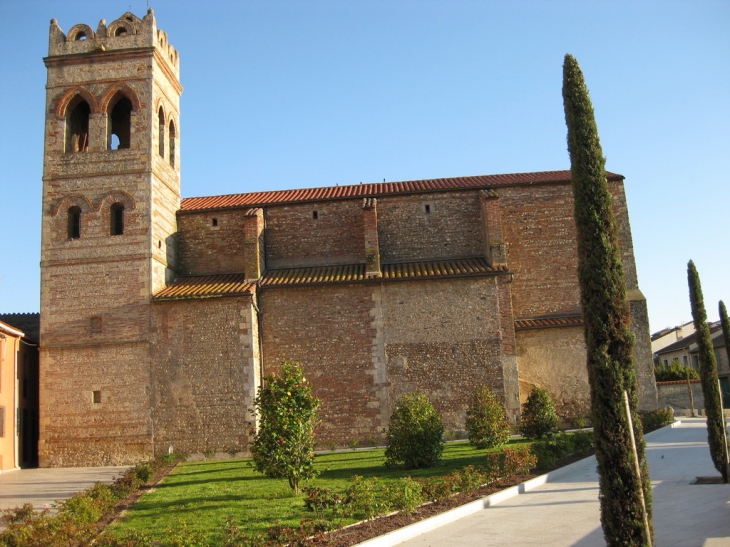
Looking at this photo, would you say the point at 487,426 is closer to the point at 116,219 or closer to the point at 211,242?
the point at 211,242

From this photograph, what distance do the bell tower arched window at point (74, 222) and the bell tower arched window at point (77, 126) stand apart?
79.8 inches

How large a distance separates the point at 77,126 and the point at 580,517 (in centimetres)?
1993

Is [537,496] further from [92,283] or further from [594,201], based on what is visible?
[92,283]

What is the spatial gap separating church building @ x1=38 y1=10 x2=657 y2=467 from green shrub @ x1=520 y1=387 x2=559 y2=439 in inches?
73.6

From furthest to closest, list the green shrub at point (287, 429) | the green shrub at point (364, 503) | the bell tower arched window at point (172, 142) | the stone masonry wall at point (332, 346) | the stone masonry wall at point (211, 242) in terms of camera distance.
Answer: the bell tower arched window at point (172, 142) < the stone masonry wall at point (211, 242) < the stone masonry wall at point (332, 346) < the green shrub at point (287, 429) < the green shrub at point (364, 503)

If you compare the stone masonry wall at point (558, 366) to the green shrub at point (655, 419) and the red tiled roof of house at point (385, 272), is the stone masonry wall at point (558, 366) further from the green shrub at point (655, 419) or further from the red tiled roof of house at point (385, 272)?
the red tiled roof of house at point (385, 272)

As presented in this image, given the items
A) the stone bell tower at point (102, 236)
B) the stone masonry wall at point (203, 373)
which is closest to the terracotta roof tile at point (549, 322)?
the stone masonry wall at point (203, 373)

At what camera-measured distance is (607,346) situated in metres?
7.59

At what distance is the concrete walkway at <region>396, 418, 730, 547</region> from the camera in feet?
26.3

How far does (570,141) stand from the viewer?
334 inches

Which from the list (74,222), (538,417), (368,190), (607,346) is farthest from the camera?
(368,190)

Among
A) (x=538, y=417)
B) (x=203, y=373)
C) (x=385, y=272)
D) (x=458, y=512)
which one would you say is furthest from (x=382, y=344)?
(x=458, y=512)

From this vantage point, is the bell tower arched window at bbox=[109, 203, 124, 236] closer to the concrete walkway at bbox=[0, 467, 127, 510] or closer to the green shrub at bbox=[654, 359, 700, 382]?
the concrete walkway at bbox=[0, 467, 127, 510]

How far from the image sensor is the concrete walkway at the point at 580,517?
26.3ft
